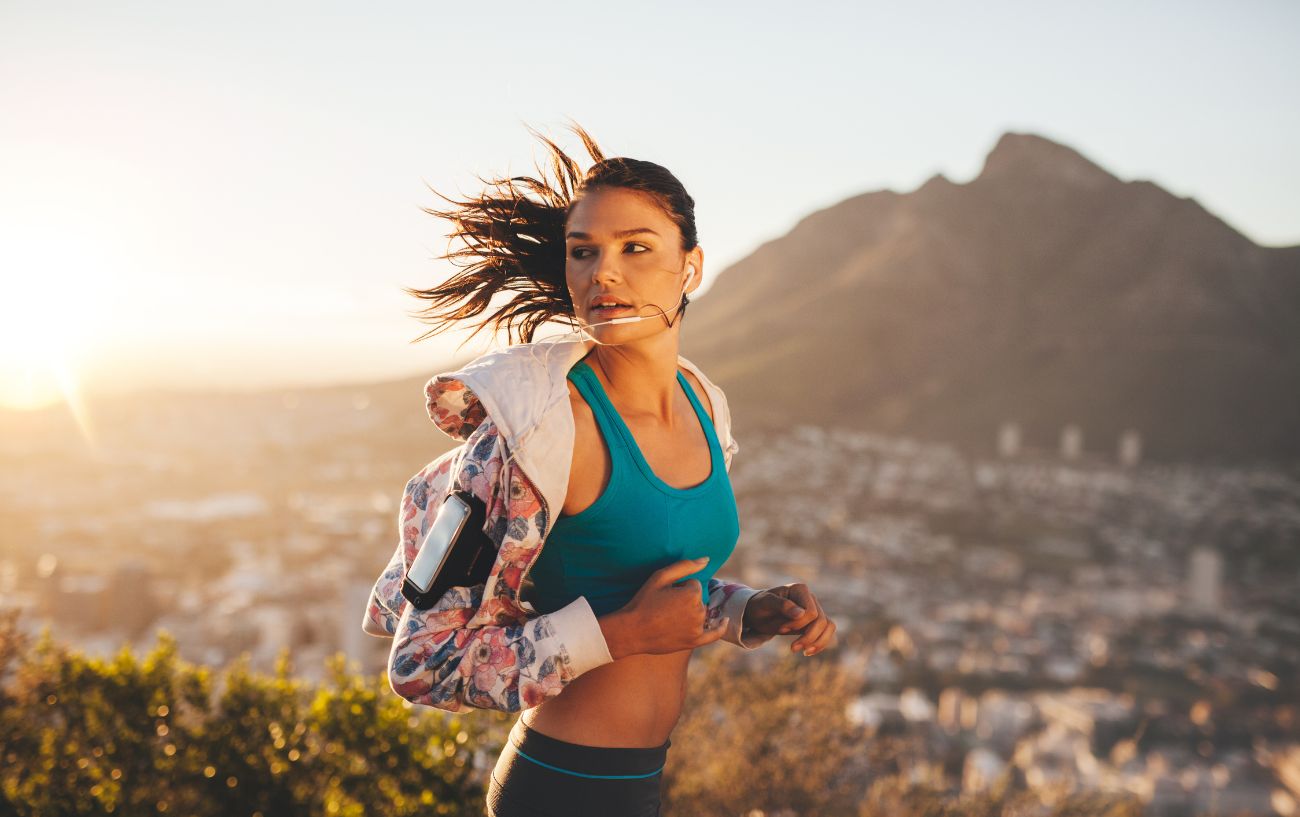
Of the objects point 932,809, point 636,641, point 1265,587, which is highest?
point 636,641

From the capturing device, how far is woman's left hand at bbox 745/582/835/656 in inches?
54.9

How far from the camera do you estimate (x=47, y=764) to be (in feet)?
9.16

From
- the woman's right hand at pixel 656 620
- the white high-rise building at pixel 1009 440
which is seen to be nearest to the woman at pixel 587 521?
the woman's right hand at pixel 656 620

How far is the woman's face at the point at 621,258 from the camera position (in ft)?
4.37

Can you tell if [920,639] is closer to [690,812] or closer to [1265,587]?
[690,812]

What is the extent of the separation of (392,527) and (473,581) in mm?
23663

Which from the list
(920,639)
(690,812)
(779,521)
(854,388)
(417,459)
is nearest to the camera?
(690,812)

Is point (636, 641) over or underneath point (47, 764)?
over

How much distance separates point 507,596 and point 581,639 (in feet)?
0.44

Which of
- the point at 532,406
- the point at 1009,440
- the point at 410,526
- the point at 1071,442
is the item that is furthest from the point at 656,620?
the point at 1071,442

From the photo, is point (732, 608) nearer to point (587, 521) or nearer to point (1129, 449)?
point (587, 521)

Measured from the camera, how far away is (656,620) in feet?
3.75

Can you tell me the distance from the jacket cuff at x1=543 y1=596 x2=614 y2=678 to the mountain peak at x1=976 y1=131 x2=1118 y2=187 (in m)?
92.1

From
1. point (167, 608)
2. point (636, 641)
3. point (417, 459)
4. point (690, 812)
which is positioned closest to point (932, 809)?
point (690, 812)
